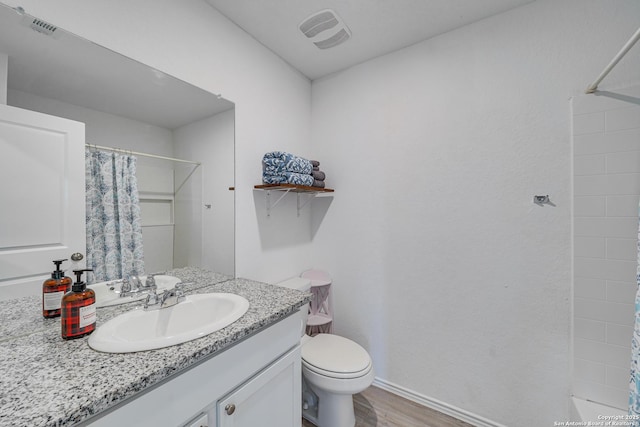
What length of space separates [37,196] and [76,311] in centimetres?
42

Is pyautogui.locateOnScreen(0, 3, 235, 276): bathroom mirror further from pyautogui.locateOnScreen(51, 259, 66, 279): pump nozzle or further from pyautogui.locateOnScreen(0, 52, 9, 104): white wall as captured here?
pyautogui.locateOnScreen(51, 259, 66, 279): pump nozzle

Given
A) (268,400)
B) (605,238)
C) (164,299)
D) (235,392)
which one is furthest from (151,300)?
(605,238)

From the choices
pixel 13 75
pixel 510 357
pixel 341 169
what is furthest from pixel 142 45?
pixel 510 357

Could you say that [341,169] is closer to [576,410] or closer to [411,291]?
[411,291]

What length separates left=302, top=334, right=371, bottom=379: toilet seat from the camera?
4.41ft

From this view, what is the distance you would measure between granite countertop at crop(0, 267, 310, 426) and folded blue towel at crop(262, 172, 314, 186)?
839 mm

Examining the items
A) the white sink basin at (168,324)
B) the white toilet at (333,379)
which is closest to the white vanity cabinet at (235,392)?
the white sink basin at (168,324)

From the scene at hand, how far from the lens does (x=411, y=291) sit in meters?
1.68

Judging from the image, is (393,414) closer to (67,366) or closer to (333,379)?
(333,379)

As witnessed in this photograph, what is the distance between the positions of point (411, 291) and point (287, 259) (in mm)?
906

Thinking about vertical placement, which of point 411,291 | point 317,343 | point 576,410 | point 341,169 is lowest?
point 576,410

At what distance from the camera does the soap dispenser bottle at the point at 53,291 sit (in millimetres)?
834

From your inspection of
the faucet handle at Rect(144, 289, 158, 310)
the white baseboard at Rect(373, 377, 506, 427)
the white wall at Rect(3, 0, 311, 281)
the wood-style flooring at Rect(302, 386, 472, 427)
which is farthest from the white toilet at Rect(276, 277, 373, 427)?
the faucet handle at Rect(144, 289, 158, 310)

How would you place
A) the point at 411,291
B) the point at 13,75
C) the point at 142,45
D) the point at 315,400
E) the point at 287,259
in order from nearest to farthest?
1. the point at 13,75
2. the point at 142,45
3. the point at 315,400
4. the point at 411,291
5. the point at 287,259
